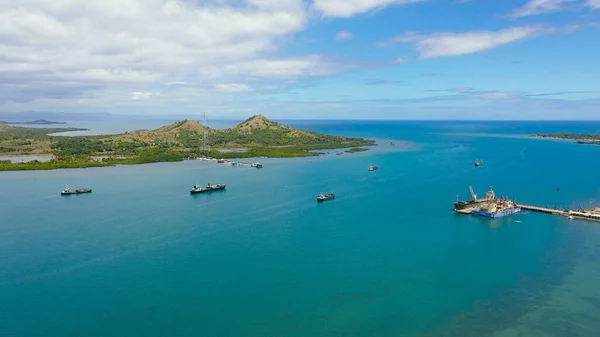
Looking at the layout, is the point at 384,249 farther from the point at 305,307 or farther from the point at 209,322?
the point at 209,322

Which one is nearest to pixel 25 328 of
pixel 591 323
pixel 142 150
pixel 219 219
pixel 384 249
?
pixel 219 219

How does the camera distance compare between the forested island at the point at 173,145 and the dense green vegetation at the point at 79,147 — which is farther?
the dense green vegetation at the point at 79,147

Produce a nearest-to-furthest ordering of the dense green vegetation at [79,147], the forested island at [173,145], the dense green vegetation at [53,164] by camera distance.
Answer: the dense green vegetation at [53,164] → the forested island at [173,145] → the dense green vegetation at [79,147]

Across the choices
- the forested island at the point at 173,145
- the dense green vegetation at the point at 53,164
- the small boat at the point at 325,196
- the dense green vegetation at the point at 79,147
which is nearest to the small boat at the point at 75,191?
the dense green vegetation at the point at 53,164

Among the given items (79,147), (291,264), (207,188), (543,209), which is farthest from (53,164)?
(543,209)

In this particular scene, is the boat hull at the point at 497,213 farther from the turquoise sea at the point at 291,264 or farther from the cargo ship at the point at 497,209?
the turquoise sea at the point at 291,264

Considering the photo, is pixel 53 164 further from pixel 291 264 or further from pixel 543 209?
pixel 543 209
